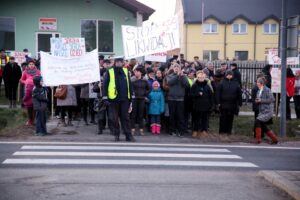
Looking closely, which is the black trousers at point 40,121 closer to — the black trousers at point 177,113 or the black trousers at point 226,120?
the black trousers at point 177,113

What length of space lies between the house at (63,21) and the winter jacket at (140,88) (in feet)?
32.6

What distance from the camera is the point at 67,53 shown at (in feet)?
50.7

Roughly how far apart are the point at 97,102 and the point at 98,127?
698 mm

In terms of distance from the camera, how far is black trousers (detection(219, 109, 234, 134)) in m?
14.6

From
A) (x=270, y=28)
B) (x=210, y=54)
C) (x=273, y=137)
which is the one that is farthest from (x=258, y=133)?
(x=270, y=28)

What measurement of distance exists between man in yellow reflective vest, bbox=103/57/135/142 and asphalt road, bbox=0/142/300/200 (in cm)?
76

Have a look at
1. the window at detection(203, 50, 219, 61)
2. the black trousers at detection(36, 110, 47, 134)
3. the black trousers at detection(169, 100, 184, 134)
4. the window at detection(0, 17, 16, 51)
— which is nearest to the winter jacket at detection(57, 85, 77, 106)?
the black trousers at detection(36, 110, 47, 134)

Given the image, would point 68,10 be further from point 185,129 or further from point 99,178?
point 99,178

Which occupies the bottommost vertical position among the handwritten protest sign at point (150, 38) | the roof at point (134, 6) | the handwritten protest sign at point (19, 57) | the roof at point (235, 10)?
the handwritten protest sign at point (19, 57)

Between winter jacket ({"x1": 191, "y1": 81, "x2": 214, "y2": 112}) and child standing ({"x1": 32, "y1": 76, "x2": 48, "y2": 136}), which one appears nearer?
child standing ({"x1": 32, "y1": 76, "x2": 48, "y2": 136})

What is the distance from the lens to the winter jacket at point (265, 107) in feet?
44.4

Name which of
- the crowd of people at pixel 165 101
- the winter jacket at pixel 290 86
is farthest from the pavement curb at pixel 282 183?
the winter jacket at pixel 290 86

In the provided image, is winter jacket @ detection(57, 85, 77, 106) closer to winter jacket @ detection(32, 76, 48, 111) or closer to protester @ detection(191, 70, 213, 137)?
winter jacket @ detection(32, 76, 48, 111)

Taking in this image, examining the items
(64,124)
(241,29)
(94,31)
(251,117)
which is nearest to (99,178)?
(64,124)
